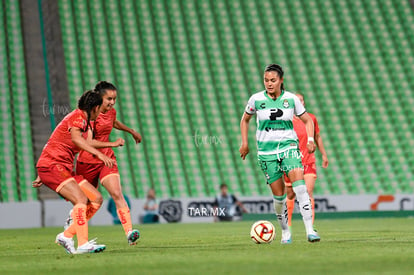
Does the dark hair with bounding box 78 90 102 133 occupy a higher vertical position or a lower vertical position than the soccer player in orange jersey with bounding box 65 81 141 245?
higher

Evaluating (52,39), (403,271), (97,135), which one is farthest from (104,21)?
(403,271)

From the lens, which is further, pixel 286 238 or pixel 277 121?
pixel 286 238

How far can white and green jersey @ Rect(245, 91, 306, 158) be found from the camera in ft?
30.4

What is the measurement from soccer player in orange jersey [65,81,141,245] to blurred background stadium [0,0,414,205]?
10743 millimetres

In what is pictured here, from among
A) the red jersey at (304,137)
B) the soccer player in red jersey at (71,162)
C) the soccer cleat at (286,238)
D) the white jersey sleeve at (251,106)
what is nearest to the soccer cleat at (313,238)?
the soccer cleat at (286,238)

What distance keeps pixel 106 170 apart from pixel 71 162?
0.82m

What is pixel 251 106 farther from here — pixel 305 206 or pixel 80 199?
pixel 80 199

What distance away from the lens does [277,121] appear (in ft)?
30.5

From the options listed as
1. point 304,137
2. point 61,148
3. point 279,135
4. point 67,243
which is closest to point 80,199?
point 67,243

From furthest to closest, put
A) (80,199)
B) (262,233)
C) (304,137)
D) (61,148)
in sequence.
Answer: (304,137) → (262,233) → (61,148) → (80,199)

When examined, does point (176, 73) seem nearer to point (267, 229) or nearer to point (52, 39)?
point (52, 39)

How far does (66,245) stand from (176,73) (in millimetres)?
17562

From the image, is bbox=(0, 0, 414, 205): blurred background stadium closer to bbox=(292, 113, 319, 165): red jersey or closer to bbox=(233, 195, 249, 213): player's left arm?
bbox=(233, 195, 249, 213): player's left arm

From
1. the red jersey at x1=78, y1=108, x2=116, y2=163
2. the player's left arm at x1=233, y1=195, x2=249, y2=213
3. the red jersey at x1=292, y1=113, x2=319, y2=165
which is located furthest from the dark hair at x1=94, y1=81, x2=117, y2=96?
the player's left arm at x1=233, y1=195, x2=249, y2=213
